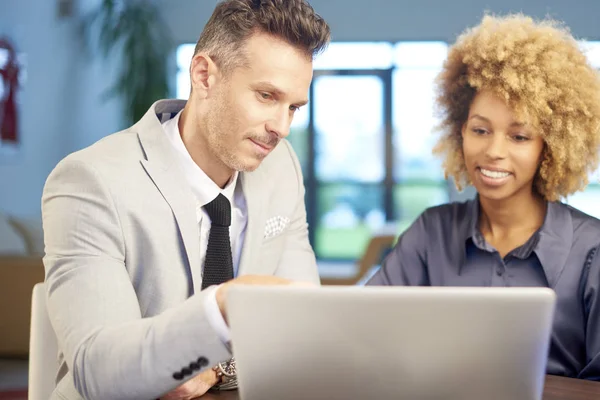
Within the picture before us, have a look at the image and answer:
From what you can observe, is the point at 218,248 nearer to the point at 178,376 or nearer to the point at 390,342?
the point at 178,376

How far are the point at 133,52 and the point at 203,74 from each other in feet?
21.6

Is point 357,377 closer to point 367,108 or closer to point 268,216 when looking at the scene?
point 268,216

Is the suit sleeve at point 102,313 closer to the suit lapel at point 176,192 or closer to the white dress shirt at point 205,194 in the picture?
the suit lapel at point 176,192

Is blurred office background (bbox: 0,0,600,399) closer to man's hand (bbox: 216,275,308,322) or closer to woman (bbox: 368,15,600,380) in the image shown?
woman (bbox: 368,15,600,380)

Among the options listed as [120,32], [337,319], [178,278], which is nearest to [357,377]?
[337,319]

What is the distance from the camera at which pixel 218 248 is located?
1671 mm

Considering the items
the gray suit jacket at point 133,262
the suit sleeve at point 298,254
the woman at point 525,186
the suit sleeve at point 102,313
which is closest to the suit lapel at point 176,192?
the gray suit jacket at point 133,262

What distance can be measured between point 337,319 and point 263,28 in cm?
96

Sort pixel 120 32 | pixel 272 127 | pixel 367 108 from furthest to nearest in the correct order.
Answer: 1. pixel 367 108
2. pixel 120 32
3. pixel 272 127

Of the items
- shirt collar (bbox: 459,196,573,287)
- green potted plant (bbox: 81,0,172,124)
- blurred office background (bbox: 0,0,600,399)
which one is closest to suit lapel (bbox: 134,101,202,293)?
shirt collar (bbox: 459,196,573,287)

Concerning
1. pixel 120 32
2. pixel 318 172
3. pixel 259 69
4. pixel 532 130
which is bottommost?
pixel 318 172

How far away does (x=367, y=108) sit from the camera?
9703mm

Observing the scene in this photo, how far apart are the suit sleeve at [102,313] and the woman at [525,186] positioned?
824 mm

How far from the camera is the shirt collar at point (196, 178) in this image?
173cm
